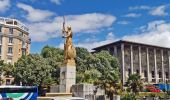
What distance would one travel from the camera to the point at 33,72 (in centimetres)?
5969

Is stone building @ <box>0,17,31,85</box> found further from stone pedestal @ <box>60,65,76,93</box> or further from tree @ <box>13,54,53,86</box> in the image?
stone pedestal @ <box>60,65,76,93</box>

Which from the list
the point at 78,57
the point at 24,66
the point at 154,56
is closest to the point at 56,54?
the point at 78,57

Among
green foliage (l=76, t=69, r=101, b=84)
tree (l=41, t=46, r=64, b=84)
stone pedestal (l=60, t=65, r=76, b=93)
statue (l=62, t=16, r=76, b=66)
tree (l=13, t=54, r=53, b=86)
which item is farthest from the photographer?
tree (l=41, t=46, r=64, b=84)

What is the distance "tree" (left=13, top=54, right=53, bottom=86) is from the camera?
193ft

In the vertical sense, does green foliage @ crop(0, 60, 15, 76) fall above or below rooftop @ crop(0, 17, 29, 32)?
below

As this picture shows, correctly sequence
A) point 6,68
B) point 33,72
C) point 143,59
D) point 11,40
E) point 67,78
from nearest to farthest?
point 67,78 → point 33,72 → point 6,68 → point 11,40 → point 143,59

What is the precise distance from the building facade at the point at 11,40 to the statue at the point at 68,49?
152 ft

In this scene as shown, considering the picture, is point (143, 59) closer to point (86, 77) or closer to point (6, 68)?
point (6, 68)

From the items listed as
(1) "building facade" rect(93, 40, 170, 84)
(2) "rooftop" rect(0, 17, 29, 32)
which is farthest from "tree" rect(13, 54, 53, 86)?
(1) "building facade" rect(93, 40, 170, 84)

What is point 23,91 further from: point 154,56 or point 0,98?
point 154,56

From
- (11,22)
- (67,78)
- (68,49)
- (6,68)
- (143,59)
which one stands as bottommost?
(67,78)

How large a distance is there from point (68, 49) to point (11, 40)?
4865 cm

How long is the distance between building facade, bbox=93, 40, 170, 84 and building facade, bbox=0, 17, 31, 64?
28716mm

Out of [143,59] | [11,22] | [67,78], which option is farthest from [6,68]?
[143,59]
